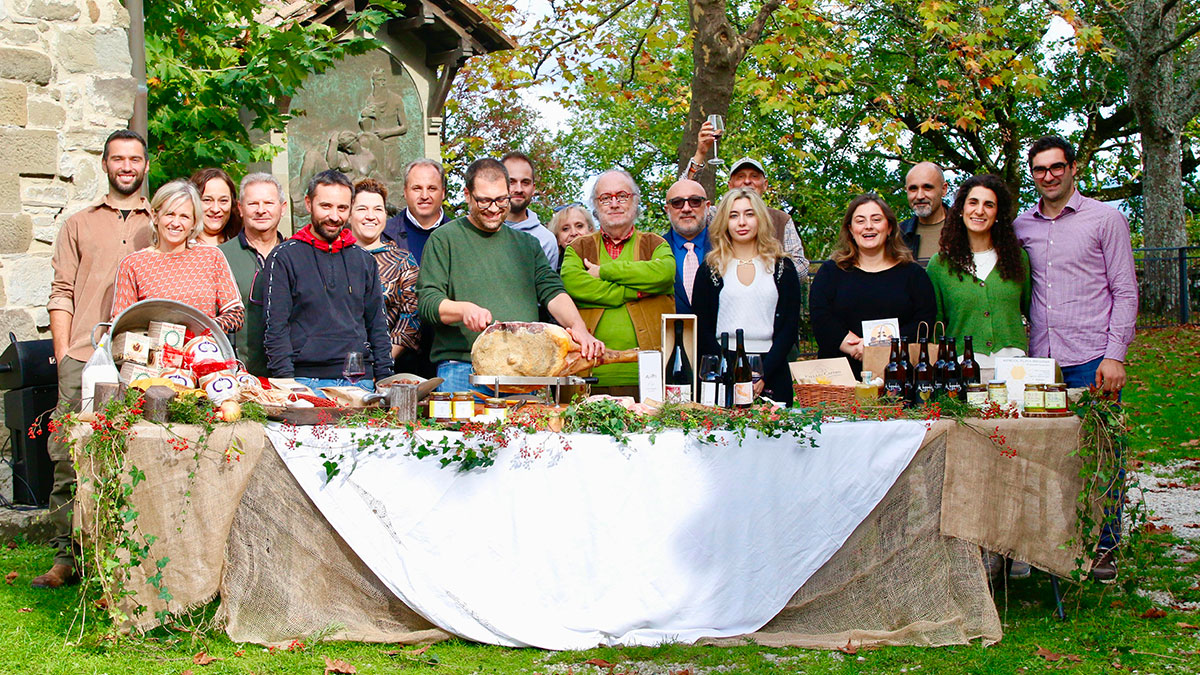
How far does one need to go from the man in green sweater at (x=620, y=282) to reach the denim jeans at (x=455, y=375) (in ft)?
1.92

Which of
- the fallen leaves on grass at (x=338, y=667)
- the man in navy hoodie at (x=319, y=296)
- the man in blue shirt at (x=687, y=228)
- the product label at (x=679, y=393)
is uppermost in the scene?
the man in blue shirt at (x=687, y=228)

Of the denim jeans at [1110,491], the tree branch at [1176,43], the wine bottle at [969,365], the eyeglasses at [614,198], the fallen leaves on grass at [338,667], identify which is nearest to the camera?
the fallen leaves on grass at [338,667]

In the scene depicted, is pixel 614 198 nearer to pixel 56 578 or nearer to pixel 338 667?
pixel 338 667

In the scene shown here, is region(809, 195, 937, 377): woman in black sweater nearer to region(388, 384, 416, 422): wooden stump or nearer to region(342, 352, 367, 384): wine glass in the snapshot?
region(388, 384, 416, 422): wooden stump

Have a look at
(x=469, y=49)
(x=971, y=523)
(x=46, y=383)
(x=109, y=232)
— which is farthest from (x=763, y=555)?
(x=469, y=49)

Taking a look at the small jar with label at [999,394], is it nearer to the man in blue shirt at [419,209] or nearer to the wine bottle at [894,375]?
the wine bottle at [894,375]

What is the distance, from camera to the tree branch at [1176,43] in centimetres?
1443

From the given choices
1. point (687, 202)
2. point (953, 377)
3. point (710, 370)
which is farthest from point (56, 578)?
point (953, 377)

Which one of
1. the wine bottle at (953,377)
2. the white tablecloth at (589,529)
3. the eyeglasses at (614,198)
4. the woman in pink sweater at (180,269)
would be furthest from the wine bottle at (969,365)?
the woman in pink sweater at (180,269)

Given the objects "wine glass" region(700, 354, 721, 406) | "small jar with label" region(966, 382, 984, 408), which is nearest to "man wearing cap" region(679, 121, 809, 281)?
"wine glass" region(700, 354, 721, 406)

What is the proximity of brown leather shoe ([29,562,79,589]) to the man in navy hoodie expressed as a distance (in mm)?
1442

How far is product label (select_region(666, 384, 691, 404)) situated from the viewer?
4.14 metres

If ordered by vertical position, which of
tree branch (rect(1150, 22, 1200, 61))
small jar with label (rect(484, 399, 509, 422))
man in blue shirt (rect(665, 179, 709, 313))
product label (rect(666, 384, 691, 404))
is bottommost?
Result: small jar with label (rect(484, 399, 509, 422))

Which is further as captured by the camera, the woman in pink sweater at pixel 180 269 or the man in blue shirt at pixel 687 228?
the man in blue shirt at pixel 687 228
